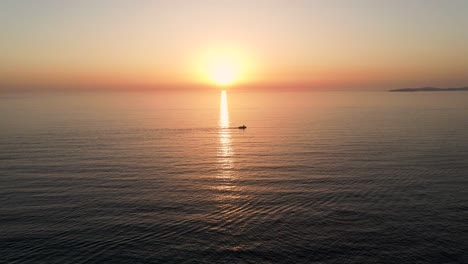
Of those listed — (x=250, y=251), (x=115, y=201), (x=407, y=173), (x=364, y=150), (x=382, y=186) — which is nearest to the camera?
(x=250, y=251)

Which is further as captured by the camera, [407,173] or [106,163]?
[106,163]

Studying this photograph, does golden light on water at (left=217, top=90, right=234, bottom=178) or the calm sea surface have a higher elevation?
golden light on water at (left=217, top=90, right=234, bottom=178)

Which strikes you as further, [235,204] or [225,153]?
[225,153]

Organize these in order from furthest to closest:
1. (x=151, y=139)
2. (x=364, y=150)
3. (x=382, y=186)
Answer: (x=151, y=139) < (x=364, y=150) < (x=382, y=186)

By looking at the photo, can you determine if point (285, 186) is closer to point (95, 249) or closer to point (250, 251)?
point (250, 251)

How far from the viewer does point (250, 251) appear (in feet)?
127

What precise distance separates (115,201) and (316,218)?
27480 mm

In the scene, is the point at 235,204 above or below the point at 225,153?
below

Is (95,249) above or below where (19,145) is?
below

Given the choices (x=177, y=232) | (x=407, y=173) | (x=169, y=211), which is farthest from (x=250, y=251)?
(x=407, y=173)

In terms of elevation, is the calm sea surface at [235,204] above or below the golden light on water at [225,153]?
below

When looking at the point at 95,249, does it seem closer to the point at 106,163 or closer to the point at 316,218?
the point at 316,218

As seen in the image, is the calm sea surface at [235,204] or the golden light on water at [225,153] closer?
the calm sea surface at [235,204]

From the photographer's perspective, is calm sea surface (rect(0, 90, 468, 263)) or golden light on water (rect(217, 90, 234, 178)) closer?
calm sea surface (rect(0, 90, 468, 263))
